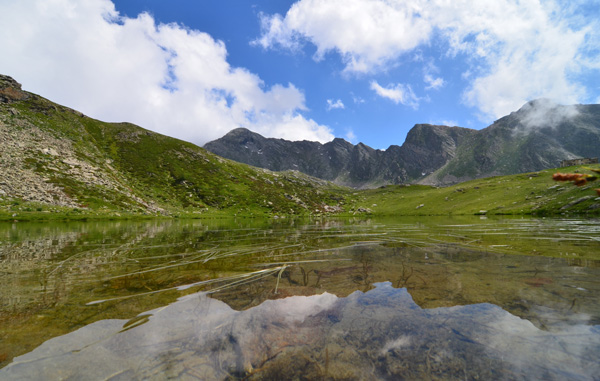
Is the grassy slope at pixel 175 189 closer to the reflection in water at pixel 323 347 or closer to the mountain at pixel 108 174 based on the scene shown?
the mountain at pixel 108 174

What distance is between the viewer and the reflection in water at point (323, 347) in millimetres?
3896

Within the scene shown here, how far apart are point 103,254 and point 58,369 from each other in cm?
1357

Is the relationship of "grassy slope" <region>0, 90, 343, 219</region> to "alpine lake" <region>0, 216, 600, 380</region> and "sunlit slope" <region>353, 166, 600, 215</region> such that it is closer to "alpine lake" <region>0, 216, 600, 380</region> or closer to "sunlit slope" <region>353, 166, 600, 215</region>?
"sunlit slope" <region>353, 166, 600, 215</region>

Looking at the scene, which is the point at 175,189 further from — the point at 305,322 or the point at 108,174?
the point at 305,322

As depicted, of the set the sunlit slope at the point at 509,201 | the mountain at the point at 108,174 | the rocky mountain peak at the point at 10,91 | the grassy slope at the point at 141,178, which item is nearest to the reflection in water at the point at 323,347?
the sunlit slope at the point at 509,201

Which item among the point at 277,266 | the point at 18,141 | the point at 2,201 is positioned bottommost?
the point at 277,266

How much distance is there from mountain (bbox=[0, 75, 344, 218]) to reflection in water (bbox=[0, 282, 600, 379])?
62.9m

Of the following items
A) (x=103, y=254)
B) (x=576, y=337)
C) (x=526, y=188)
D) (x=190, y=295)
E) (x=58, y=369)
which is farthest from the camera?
(x=526, y=188)

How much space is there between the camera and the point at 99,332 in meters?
5.21

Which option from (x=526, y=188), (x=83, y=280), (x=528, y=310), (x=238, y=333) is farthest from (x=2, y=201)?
(x=526, y=188)

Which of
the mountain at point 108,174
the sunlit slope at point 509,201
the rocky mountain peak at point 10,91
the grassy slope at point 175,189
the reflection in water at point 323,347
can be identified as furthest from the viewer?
the rocky mountain peak at point 10,91

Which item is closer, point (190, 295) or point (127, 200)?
point (190, 295)

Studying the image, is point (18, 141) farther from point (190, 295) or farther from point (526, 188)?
point (526, 188)

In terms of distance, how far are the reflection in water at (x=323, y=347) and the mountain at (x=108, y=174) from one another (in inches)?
2476
